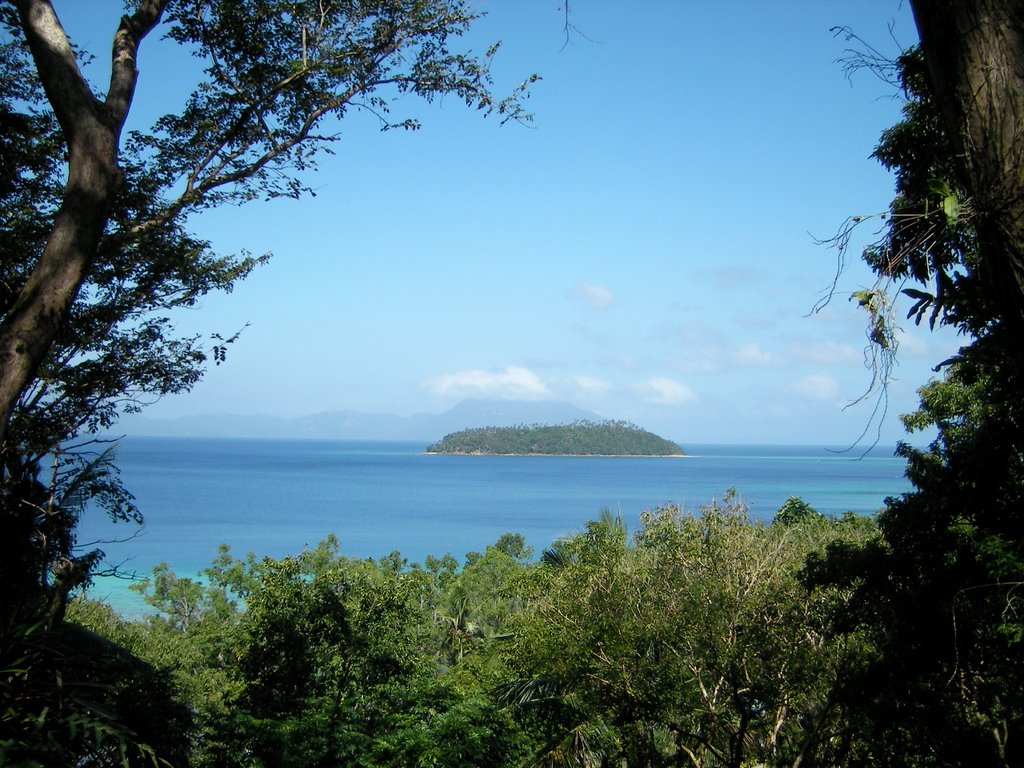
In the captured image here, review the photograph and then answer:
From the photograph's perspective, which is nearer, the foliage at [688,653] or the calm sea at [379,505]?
the foliage at [688,653]

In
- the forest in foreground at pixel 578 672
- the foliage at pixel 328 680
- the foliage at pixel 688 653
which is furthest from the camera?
the foliage at pixel 688 653

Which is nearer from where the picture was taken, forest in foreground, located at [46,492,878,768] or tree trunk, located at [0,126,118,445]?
tree trunk, located at [0,126,118,445]

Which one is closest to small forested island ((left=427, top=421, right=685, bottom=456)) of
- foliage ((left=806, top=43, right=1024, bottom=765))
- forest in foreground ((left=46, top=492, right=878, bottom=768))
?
forest in foreground ((left=46, top=492, right=878, bottom=768))

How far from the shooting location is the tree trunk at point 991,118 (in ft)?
5.34

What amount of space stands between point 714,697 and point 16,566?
7888 mm

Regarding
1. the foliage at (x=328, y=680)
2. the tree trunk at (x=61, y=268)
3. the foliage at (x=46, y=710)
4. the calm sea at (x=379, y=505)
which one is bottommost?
the calm sea at (x=379, y=505)

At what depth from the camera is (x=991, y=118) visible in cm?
167

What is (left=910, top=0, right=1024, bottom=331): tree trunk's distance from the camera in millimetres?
1627

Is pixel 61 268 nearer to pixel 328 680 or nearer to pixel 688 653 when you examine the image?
pixel 688 653

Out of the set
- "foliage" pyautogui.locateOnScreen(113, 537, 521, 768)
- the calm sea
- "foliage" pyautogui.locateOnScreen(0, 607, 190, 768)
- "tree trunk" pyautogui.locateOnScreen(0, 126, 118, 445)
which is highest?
"tree trunk" pyautogui.locateOnScreen(0, 126, 118, 445)

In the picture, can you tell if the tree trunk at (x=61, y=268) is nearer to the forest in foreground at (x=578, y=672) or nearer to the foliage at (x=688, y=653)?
the forest in foreground at (x=578, y=672)

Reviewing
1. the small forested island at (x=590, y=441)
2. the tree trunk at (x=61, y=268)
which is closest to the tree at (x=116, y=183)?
the tree trunk at (x=61, y=268)

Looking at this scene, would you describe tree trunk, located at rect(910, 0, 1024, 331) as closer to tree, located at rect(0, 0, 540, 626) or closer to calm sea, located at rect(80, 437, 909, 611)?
tree, located at rect(0, 0, 540, 626)

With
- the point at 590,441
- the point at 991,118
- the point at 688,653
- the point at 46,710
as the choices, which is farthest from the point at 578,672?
the point at 590,441
